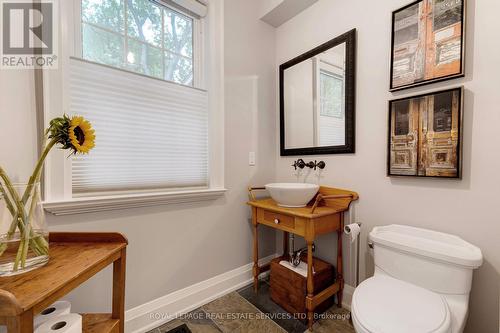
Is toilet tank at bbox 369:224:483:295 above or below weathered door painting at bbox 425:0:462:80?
below

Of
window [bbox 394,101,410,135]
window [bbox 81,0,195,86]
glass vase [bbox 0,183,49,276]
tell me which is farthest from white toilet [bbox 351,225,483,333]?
window [bbox 81,0,195,86]

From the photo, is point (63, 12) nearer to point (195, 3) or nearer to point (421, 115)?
point (195, 3)

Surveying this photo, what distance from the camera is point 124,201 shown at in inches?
52.1

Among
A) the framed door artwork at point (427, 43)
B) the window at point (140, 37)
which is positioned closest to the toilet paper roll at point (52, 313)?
the window at point (140, 37)

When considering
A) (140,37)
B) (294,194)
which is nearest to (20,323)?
(294,194)

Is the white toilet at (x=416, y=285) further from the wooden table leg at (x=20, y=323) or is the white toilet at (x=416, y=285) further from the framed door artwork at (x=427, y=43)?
the wooden table leg at (x=20, y=323)

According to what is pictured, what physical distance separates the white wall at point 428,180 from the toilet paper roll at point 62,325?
1.60m

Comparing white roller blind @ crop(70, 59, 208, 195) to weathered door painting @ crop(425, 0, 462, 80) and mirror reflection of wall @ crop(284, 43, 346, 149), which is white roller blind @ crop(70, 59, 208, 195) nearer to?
mirror reflection of wall @ crop(284, 43, 346, 149)

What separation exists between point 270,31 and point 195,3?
78cm

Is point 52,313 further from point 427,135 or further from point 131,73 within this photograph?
point 427,135

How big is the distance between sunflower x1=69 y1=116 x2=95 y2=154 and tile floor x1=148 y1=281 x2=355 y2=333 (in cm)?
129

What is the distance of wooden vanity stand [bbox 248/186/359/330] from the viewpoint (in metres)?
1.40

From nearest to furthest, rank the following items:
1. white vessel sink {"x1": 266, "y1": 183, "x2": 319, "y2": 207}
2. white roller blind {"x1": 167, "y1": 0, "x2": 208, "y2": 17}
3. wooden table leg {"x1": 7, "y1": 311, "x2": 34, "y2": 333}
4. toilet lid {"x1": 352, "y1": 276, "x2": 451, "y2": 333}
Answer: wooden table leg {"x1": 7, "y1": 311, "x2": 34, "y2": 333} → toilet lid {"x1": 352, "y1": 276, "x2": 451, "y2": 333} → white vessel sink {"x1": 266, "y1": 183, "x2": 319, "y2": 207} → white roller blind {"x1": 167, "y1": 0, "x2": 208, "y2": 17}

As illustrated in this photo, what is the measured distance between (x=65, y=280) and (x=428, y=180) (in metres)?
1.72
